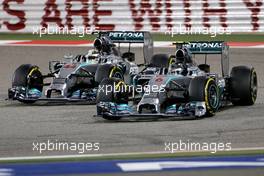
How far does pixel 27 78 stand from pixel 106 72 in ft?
3.97

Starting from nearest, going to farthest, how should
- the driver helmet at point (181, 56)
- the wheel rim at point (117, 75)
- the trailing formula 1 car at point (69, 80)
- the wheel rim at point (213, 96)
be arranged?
the wheel rim at point (213, 96) < the driver helmet at point (181, 56) < the trailing formula 1 car at point (69, 80) < the wheel rim at point (117, 75)

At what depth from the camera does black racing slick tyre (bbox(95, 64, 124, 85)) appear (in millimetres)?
15594

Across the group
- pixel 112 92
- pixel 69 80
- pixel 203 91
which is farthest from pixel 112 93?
pixel 69 80

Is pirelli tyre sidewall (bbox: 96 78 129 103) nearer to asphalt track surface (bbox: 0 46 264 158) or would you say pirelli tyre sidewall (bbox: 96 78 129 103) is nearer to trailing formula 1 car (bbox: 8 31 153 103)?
asphalt track surface (bbox: 0 46 264 158)

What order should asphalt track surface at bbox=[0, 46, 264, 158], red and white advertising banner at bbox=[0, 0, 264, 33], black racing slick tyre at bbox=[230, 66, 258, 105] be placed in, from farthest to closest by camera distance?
red and white advertising banner at bbox=[0, 0, 264, 33]
black racing slick tyre at bbox=[230, 66, 258, 105]
asphalt track surface at bbox=[0, 46, 264, 158]

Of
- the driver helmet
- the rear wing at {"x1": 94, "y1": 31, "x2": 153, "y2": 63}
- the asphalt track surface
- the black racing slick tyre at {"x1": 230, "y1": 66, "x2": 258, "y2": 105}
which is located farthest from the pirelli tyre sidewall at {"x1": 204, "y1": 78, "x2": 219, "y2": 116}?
the rear wing at {"x1": 94, "y1": 31, "x2": 153, "y2": 63}

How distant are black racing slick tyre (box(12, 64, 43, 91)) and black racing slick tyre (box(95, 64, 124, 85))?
946mm

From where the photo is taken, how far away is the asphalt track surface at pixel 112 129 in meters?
11.4

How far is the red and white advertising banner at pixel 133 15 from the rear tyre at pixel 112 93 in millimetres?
15090

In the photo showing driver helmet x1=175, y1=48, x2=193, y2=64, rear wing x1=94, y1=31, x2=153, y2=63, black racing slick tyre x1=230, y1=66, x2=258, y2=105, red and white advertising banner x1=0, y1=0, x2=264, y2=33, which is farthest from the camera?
red and white advertising banner x1=0, y1=0, x2=264, y2=33

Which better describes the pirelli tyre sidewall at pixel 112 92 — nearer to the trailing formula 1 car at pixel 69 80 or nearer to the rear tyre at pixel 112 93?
the rear tyre at pixel 112 93

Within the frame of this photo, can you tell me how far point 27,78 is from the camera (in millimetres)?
15648

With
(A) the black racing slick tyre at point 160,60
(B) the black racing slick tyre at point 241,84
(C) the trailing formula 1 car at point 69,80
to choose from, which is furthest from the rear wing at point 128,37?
(B) the black racing slick tyre at point 241,84

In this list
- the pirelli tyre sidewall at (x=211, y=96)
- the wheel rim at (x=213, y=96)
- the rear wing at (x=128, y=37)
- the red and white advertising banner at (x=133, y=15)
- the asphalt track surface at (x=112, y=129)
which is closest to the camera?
the asphalt track surface at (x=112, y=129)
